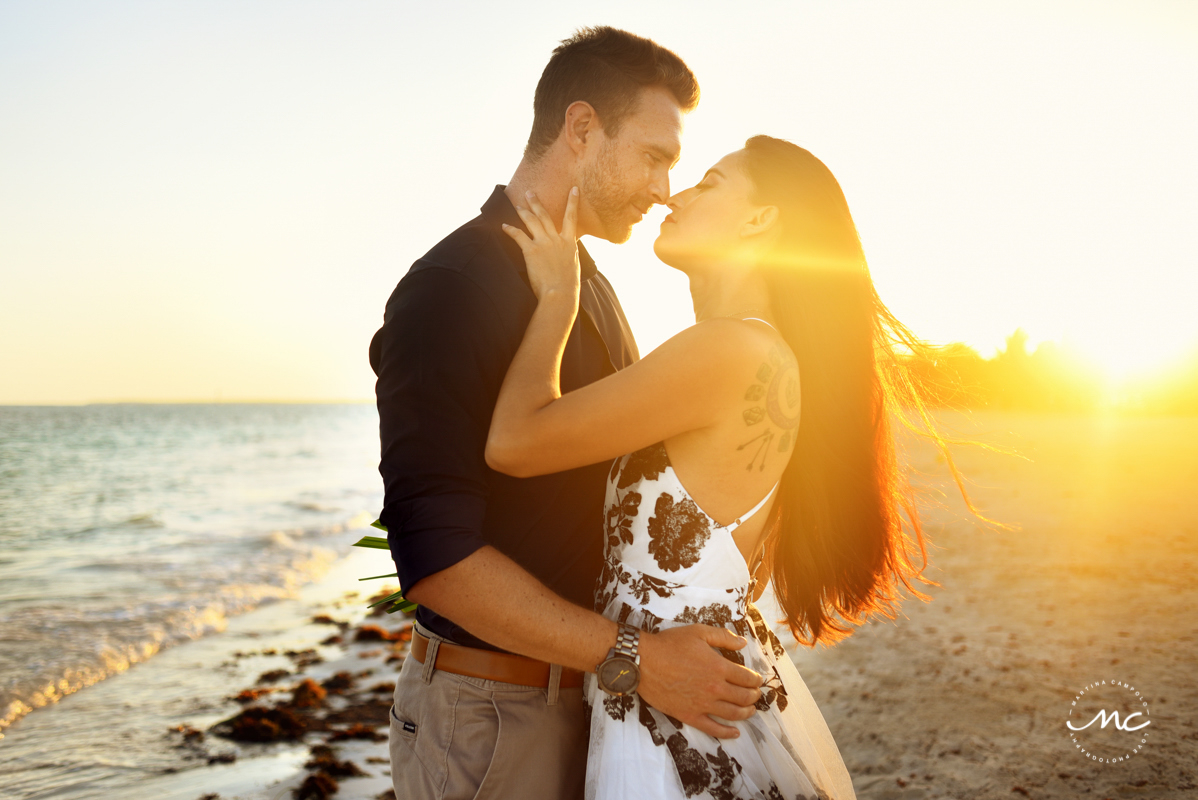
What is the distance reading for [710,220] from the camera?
2.68m

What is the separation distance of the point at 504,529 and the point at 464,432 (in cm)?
38

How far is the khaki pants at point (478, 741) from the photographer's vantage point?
209 cm

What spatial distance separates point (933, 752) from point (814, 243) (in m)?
4.35

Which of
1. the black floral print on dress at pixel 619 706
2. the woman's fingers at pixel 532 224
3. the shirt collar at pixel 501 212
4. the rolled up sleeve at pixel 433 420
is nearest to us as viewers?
the rolled up sleeve at pixel 433 420

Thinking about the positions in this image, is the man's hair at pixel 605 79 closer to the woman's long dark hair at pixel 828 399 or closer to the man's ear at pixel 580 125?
the man's ear at pixel 580 125

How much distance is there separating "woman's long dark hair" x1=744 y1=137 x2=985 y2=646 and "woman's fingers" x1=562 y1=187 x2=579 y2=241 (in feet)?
2.13

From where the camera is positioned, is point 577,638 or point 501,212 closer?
point 577,638

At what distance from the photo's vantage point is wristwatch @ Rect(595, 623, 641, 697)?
78.3 inches

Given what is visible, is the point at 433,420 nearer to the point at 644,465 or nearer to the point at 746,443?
the point at 644,465

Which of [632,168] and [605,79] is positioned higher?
[605,79]

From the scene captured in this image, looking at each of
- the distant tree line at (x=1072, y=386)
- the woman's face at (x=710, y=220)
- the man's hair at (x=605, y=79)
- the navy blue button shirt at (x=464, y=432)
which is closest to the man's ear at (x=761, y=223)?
the woman's face at (x=710, y=220)

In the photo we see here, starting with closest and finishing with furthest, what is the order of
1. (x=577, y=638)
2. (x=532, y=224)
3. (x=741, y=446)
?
(x=577, y=638) < (x=741, y=446) < (x=532, y=224)

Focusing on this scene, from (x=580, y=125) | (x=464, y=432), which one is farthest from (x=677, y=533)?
(x=580, y=125)
